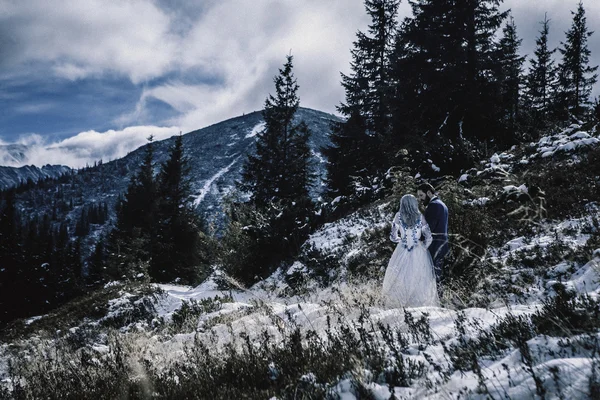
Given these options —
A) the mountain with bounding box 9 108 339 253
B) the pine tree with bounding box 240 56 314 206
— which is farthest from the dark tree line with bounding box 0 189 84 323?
the mountain with bounding box 9 108 339 253

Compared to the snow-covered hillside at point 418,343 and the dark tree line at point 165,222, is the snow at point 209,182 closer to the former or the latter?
the dark tree line at point 165,222

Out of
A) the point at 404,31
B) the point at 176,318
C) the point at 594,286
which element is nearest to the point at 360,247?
the point at 176,318

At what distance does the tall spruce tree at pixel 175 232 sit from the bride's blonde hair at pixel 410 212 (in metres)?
20.2

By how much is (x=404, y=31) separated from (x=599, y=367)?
19.5 meters

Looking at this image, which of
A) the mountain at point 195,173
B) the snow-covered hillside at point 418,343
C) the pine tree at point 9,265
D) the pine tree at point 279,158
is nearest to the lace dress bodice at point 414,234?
the snow-covered hillside at point 418,343

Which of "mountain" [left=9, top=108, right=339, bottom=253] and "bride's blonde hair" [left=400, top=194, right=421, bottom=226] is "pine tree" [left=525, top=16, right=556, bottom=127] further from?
"mountain" [left=9, top=108, right=339, bottom=253]

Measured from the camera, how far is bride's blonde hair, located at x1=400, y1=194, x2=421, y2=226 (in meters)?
5.49

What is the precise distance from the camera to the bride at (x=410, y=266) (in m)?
5.12

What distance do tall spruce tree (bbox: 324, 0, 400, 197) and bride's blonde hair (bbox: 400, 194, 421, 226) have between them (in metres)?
13.1

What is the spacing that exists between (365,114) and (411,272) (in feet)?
65.4

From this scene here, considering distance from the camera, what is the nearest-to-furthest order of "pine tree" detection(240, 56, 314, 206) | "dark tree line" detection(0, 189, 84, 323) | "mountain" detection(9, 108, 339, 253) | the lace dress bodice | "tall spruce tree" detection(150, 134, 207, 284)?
the lace dress bodice
"pine tree" detection(240, 56, 314, 206)
"tall spruce tree" detection(150, 134, 207, 284)
"dark tree line" detection(0, 189, 84, 323)
"mountain" detection(9, 108, 339, 253)

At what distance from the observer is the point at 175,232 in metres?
26.2

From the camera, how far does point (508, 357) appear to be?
2.09 meters

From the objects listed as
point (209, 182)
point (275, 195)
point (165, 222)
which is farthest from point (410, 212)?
point (209, 182)
